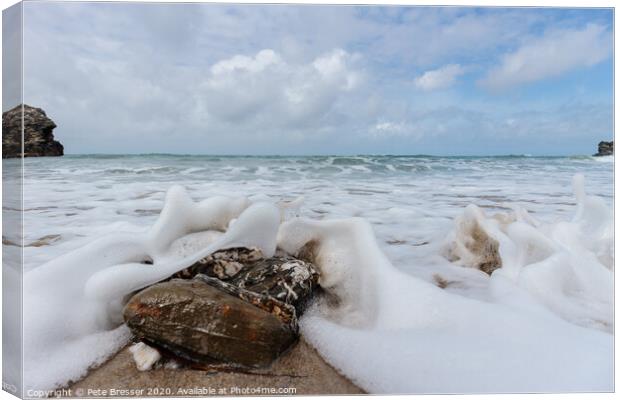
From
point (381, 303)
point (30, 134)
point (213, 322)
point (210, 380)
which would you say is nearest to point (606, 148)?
point (381, 303)

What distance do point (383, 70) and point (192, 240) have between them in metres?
1.26

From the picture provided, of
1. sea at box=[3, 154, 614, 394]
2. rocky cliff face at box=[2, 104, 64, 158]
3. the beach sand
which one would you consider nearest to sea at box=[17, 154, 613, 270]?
sea at box=[3, 154, 614, 394]

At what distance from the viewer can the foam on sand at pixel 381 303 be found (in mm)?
1578

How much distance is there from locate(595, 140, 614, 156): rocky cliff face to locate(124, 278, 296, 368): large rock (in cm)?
169

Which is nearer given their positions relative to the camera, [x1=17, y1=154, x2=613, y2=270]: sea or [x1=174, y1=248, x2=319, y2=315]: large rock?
[x1=174, y1=248, x2=319, y2=315]: large rock

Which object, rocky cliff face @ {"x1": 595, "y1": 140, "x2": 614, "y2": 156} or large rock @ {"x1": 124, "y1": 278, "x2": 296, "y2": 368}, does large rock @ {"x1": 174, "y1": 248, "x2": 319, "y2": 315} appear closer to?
large rock @ {"x1": 124, "y1": 278, "x2": 296, "y2": 368}

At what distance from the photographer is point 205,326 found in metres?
1.47

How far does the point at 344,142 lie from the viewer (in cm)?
205

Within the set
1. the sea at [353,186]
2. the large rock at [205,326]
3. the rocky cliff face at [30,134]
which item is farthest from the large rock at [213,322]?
the rocky cliff face at [30,134]

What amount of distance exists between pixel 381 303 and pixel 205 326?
770 millimetres

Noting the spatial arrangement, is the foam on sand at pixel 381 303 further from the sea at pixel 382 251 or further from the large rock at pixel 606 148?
the large rock at pixel 606 148

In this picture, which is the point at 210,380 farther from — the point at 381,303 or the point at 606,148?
the point at 606,148

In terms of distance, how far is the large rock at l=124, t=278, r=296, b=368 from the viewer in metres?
1.47

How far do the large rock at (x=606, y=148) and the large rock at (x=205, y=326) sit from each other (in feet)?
5.55
